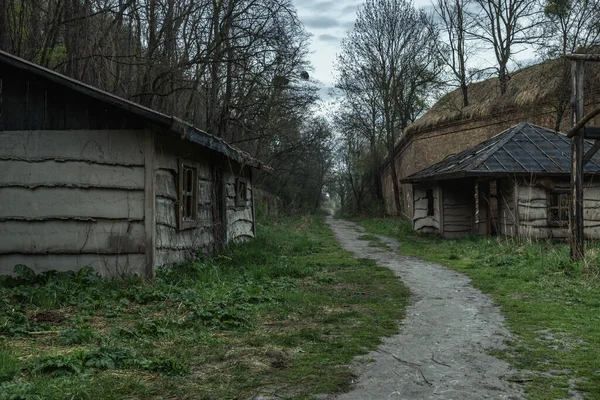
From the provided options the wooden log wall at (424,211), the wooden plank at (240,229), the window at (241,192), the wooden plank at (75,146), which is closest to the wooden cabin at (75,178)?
the wooden plank at (75,146)

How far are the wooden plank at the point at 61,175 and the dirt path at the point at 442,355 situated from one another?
4989mm

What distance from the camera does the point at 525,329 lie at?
19.7ft

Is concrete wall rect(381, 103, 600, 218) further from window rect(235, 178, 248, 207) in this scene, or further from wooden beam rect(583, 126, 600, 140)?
window rect(235, 178, 248, 207)

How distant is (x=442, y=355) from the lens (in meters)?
4.98

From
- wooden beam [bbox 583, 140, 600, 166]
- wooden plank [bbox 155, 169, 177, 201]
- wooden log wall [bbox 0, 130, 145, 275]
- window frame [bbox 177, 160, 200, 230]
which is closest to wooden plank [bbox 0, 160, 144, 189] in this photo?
wooden log wall [bbox 0, 130, 145, 275]

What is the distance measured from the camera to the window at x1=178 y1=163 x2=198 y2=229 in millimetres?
9922

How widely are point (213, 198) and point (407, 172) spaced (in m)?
24.3

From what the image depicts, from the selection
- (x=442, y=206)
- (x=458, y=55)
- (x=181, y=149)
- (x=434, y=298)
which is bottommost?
(x=434, y=298)

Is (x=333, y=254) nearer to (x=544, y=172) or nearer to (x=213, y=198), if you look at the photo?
(x=213, y=198)

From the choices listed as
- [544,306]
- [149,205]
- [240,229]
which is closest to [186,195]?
[149,205]

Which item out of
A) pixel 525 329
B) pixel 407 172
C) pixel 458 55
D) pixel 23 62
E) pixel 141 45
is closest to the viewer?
pixel 525 329

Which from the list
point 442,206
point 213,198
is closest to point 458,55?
point 442,206

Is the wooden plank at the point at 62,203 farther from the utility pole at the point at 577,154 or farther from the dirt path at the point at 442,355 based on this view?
the utility pole at the point at 577,154

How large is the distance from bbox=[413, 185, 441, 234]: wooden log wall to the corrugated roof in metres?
1.23
